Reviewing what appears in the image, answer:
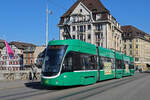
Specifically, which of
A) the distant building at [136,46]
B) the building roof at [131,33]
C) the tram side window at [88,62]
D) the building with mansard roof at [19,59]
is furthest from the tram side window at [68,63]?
the building roof at [131,33]

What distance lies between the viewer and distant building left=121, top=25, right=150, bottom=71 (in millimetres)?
102575

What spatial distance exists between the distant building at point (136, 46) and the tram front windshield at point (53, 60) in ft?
296

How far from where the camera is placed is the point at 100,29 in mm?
69875

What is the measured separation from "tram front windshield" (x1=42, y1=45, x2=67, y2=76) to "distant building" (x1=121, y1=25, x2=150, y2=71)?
90.3 metres

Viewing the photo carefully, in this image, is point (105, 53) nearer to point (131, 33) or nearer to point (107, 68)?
point (107, 68)

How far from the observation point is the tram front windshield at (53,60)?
14.9 metres

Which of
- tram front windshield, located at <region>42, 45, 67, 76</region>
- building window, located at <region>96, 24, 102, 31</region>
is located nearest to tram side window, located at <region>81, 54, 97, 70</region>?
tram front windshield, located at <region>42, 45, 67, 76</region>

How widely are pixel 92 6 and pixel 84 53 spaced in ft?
184

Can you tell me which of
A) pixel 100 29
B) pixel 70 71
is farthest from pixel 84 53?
pixel 100 29

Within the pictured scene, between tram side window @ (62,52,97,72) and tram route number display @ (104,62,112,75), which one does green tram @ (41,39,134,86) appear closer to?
tram side window @ (62,52,97,72)

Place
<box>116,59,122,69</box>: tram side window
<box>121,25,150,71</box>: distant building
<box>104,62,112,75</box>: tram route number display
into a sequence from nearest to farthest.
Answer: <box>104,62,112,75</box>: tram route number display
<box>116,59,122,69</box>: tram side window
<box>121,25,150,71</box>: distant building

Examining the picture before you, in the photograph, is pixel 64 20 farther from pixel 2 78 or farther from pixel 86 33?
pixel 2 78

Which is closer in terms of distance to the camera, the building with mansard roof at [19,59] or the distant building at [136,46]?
the building with mansard roof at [19,59]

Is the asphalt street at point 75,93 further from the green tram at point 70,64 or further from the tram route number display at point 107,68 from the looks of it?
the tram route number display at point 107,68
